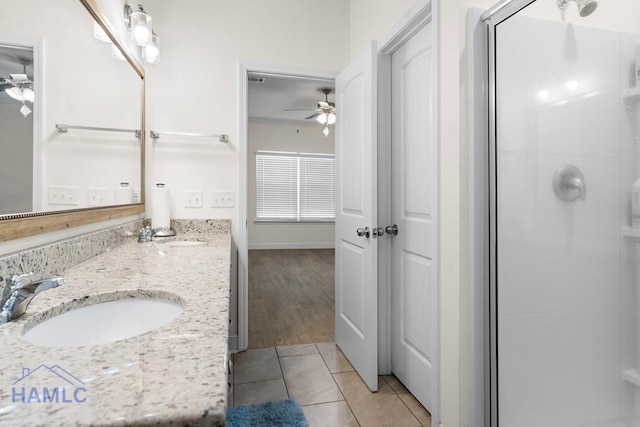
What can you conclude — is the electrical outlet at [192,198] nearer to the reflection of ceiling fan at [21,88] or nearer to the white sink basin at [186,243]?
the white sink basin at [186,243]

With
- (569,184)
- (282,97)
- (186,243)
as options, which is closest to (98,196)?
(186,243)

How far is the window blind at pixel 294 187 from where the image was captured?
270 inches

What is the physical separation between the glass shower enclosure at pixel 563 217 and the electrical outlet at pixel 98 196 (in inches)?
65.1

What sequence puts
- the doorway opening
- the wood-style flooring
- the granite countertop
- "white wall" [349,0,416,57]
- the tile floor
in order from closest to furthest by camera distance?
the granite countertop < the tile floor < "white wall" [349,0,416,57] < the wood-style flooring < the doorway opening

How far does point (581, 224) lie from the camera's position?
127 cm

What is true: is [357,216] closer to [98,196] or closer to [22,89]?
[98,196]

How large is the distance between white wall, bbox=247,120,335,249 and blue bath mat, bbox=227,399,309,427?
17.1 ft

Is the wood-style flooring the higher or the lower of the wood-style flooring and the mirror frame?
the lower

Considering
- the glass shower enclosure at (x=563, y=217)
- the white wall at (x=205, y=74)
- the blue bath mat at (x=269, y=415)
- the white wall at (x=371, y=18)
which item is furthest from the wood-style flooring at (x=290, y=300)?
the white wall at (x=371, y=18)

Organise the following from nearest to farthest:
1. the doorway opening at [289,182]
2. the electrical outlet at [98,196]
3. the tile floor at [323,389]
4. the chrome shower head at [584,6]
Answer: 1. the chrome shower head at [584,6]
2. the electrical outlet at [98,196]
3. the tile floor at [323,389]
4. the doorway opening at [289,182]

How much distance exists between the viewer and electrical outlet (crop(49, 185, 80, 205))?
117 centimetres

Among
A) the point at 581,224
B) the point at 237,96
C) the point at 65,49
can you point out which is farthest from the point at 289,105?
the point at 581,224

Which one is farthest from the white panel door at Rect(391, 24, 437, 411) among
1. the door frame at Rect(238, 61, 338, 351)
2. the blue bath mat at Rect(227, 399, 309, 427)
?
the door frame at Rect(238, 61, 338, 351)

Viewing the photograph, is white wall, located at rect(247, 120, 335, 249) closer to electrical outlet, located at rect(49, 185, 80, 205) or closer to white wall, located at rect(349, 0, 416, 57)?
white wall, located at rect(349, 0, 416, 57)
